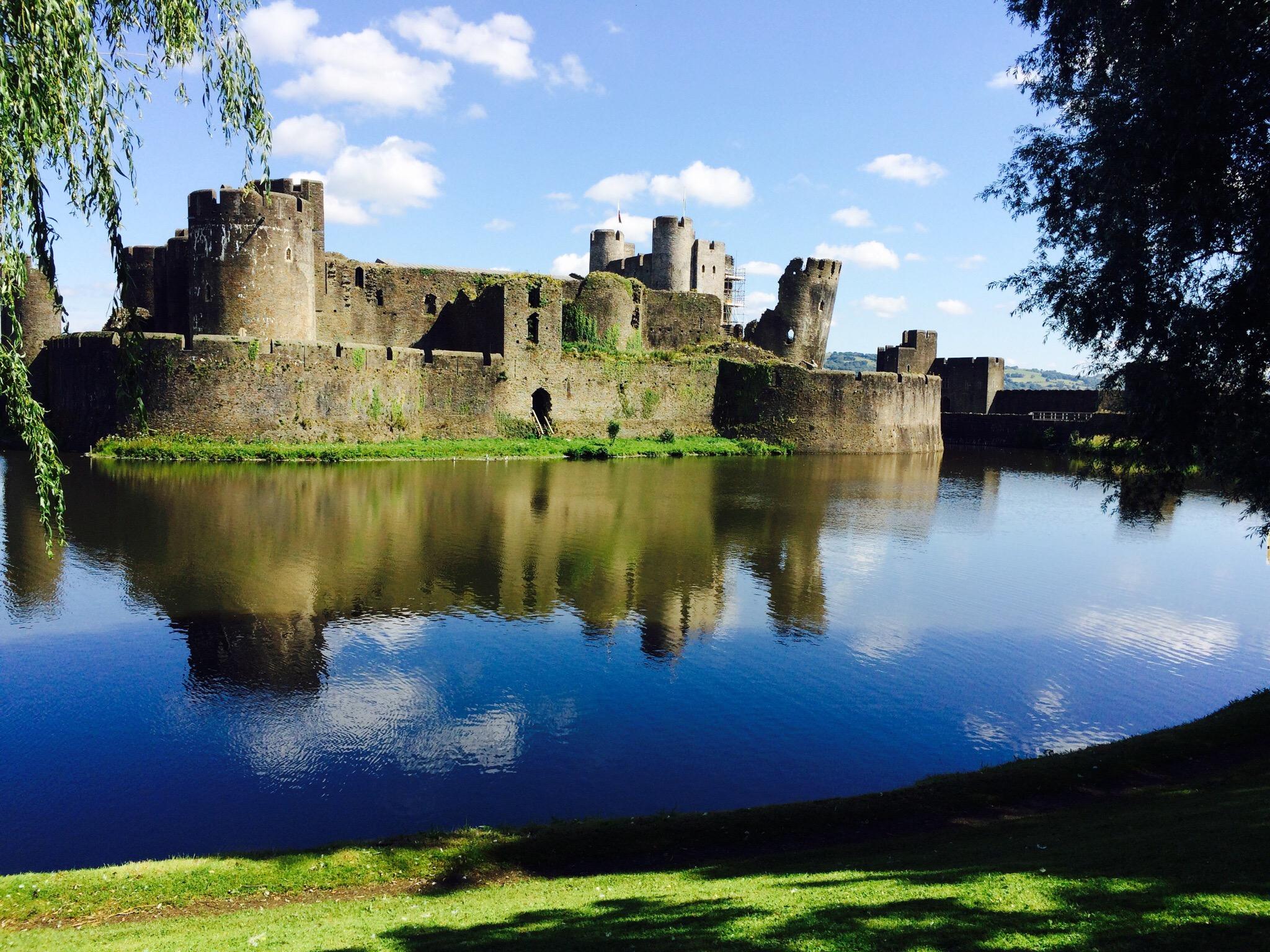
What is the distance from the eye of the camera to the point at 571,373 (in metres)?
41.8

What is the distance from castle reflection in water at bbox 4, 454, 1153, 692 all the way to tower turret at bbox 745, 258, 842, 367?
21484mm

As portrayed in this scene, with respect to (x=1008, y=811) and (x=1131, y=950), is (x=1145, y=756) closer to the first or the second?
(x=1008, y=811)

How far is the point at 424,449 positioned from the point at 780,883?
3048 cm

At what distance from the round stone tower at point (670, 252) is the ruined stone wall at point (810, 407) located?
27.6ft

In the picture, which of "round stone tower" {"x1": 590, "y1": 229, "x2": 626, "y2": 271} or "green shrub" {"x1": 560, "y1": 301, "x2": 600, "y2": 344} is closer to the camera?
"green shrub" {"x1": 560, "y1": 301, "x2": 600, "y2": 344}

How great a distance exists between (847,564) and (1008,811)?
430 inches

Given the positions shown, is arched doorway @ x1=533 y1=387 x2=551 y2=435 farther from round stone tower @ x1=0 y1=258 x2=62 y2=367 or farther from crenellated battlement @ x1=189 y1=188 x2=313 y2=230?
round stone tower @ x1=0 y1=258 x2=62 y2=367

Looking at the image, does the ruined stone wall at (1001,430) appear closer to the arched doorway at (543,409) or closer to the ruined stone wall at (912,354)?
the ruined stone wall at (912,354)

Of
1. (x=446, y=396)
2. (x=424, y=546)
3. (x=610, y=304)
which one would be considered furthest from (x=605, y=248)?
(x=424, y=546)

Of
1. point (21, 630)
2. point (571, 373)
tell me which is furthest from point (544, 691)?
point (571, 373)

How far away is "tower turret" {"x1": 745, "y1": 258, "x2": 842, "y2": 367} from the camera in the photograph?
51.9m

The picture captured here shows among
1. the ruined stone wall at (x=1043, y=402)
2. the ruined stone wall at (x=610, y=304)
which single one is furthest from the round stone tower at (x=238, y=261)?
the ruined stone wall at (x=1043, y=402)

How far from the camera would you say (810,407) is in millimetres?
46188

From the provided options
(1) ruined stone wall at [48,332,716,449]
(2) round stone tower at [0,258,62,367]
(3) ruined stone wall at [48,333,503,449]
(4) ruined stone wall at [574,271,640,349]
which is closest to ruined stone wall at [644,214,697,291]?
(4) ruined stone wall at [574,271,640,349]
